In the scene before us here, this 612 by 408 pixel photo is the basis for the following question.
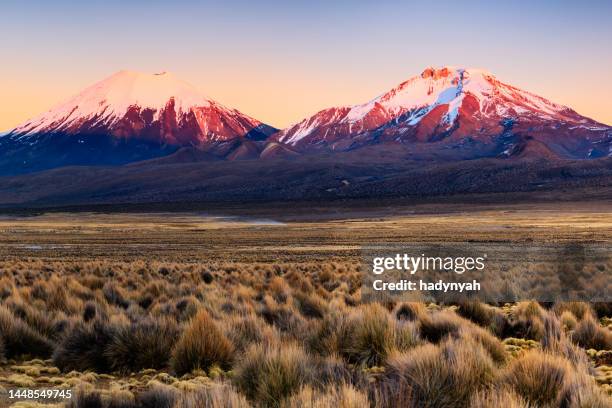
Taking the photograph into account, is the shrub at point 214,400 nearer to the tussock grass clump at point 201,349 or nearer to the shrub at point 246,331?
the tussock grass clump at point 201,349

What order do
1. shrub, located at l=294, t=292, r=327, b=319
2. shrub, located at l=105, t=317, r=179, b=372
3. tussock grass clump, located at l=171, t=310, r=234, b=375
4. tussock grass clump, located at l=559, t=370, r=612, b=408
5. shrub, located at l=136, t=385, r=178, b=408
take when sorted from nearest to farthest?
tussock grass clump, located at l=559, t=370, r=612, b=408
shrub, located at l=136, t=385, r=178, b=408
tussock grass clump, located at l=171, t=310, r=234, b=375
shrub, located at l=105, t=317, r=179, b=372
shrub, located at l=294, t=292, r=327, b=319

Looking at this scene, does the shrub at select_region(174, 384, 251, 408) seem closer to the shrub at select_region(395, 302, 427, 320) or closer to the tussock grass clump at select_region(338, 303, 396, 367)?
the tussock grass clump at select_region(338, 303, 396, 367)

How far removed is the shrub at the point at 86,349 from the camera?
26.2ft

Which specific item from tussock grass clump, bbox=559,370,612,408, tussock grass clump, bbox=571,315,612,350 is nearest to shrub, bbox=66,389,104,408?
tussock grass clump, bbox=559,370,612,408

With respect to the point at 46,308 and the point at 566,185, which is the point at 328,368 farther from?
the point at 566,185

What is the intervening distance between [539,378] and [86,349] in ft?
17.4

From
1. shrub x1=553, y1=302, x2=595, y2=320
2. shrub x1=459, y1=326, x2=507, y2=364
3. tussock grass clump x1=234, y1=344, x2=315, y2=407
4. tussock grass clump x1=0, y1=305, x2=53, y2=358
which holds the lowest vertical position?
shrub x1=553, y1=302, x2=595, y2=320

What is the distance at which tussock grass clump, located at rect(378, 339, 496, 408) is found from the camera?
5.17 meters

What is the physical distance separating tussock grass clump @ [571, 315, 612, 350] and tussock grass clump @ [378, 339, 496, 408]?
3.40 meters

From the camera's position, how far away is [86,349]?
8227 mm

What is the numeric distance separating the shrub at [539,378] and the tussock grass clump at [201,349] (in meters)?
3.32

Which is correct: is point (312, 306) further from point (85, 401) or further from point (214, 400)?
point (214, 400)

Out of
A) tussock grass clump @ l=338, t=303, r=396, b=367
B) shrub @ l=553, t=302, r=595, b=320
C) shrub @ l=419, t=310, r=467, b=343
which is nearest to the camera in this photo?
Answer: tussock grass clump @ l=338, t=303, r=396, b=367

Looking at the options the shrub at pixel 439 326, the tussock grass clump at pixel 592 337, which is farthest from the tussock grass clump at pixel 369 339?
the tussock grass clump at pixel 592 337
